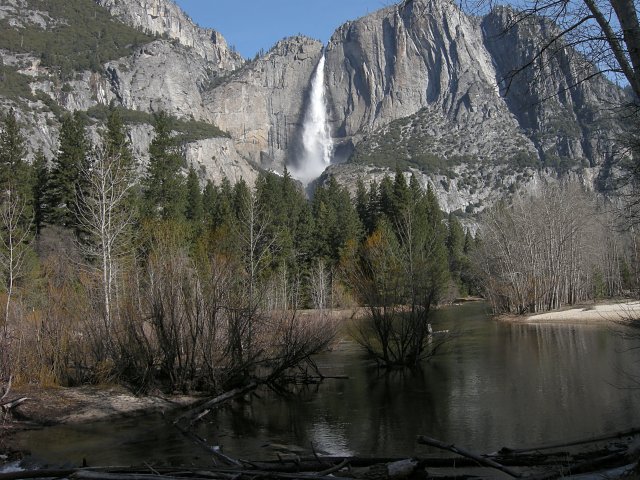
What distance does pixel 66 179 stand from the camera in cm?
4066

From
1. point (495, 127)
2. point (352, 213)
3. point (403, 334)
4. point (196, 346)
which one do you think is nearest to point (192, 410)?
point (196, 346)

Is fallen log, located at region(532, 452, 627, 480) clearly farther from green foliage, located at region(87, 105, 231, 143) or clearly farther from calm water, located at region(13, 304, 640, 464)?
green foliage, located at region(87, 105, 231, 143)

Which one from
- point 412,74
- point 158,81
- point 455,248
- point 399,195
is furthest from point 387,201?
point 412,74

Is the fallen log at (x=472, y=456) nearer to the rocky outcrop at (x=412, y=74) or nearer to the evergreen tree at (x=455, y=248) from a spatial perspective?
the evergreen tree at (x=455, y=248)

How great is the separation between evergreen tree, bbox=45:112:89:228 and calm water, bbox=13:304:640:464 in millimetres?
27419

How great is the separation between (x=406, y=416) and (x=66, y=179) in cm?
3493

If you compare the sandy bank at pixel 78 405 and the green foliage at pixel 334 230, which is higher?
the green foliage at pixel 334 230

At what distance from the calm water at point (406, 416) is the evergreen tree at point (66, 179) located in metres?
27.4

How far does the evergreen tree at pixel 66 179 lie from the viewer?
4006 cm

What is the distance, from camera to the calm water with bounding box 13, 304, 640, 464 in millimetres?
11445

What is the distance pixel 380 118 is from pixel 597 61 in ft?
599

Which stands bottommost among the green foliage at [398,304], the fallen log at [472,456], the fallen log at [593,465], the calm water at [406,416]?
the calm water at [406,416]

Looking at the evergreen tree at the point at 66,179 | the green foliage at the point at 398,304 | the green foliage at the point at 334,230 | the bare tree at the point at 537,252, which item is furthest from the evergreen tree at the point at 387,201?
the green foliage at the point at 398,304

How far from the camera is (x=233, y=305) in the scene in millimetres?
17188
